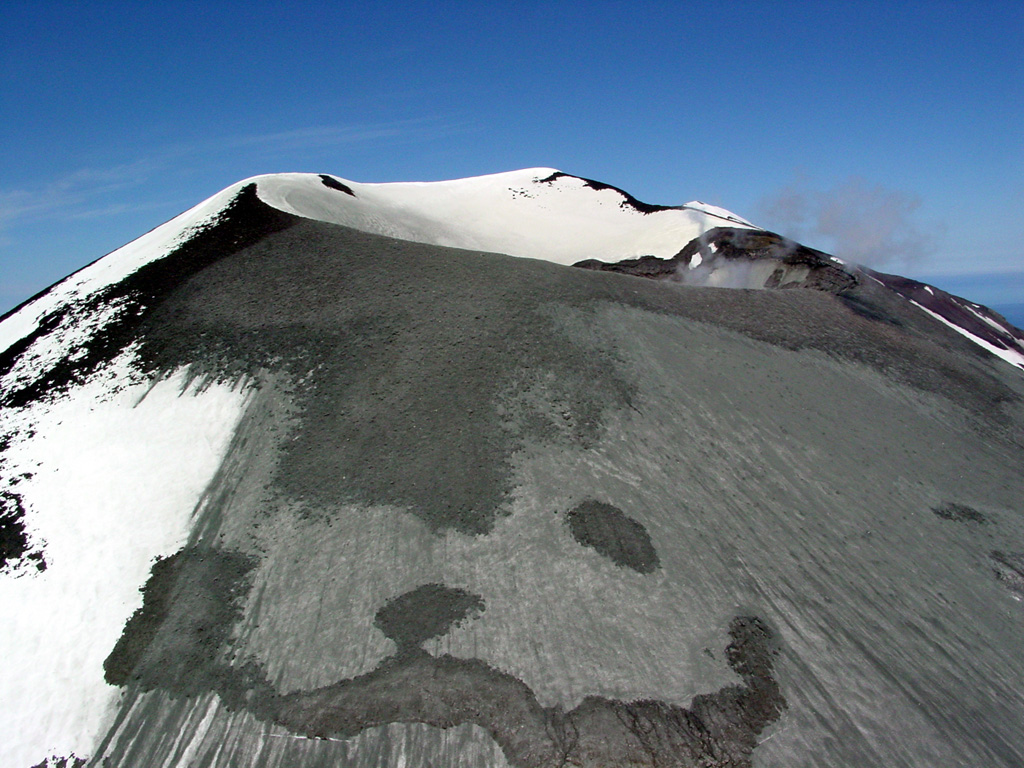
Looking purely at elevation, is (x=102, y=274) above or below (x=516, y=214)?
below

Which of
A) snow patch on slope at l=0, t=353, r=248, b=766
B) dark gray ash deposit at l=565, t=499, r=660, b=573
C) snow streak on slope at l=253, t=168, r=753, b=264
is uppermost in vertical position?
snow streak on slope at l=253, t=168, r=753, b=264

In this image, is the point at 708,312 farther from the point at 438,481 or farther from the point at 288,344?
the point at 288,344

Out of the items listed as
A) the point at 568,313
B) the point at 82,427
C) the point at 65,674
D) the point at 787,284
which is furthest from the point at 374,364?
the point at 787,284

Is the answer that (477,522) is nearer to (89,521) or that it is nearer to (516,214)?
(89,521)

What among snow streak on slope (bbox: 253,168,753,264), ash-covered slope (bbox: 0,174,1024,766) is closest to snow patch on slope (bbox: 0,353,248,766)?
ash-covered slope (bbox: 0,174,1024,766)

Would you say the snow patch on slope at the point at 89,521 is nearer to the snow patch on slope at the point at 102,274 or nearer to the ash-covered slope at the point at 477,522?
the ash-covered slope at the point at 477,522

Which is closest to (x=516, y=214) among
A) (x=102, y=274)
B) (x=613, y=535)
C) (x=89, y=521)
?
(x=102, y=274)

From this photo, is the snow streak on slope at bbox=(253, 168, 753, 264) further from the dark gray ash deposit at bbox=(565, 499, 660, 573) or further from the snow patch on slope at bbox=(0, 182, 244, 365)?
the dark gray ash deposit at bbox=(565, 499, 660, 573)
